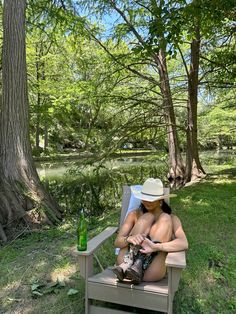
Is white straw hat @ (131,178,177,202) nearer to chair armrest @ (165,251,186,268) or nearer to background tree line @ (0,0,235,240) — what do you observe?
chair armrest @ (165,251,186,268)

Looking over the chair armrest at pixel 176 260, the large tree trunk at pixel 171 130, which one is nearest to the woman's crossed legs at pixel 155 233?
the chair armrest at pixel 176 260

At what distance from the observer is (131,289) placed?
2.23 m

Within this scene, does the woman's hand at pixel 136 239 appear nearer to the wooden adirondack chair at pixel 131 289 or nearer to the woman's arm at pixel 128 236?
the woman's arm at pixel 128 236

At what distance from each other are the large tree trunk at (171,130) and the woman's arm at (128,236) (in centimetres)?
614

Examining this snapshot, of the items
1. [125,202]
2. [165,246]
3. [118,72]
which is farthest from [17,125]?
[118,72]

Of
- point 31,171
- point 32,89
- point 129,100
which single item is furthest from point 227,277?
point 32,89

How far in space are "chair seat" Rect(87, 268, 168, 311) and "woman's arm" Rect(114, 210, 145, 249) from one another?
0.82 ft

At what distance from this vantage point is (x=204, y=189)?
6.59 metres

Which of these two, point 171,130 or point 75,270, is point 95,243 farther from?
point 171,130

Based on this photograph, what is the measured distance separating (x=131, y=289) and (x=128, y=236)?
402 mm

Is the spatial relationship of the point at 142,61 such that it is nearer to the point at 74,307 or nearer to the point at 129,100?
the point at 129,100

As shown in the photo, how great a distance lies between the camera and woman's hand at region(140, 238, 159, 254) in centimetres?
233

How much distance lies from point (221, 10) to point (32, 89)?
864cm

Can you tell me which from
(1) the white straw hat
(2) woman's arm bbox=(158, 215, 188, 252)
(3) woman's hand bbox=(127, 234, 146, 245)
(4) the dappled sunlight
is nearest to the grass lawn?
(4) the dappled sunlight
